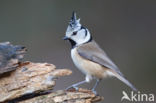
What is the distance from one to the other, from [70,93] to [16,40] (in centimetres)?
409

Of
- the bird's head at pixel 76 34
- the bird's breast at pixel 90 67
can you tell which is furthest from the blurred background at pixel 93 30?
the bird's breast at pixel 90 67

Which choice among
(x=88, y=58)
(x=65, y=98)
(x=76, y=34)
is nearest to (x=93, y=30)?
(x=76, y=34)

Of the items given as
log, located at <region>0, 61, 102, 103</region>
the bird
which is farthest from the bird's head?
log, located at <region>0, 61, 102, 103</region>

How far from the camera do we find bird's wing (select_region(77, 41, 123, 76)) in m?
3.38

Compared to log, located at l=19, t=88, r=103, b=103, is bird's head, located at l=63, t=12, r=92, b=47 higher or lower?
higher

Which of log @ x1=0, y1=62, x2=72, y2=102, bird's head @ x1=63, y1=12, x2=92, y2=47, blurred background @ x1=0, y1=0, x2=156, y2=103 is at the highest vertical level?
blurred background @ x1=0, y1=0, x2=156, y2=103

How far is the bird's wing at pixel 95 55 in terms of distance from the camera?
11.1ft

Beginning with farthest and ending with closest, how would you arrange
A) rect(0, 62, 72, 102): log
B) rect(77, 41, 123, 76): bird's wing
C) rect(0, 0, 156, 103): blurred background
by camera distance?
rect(0, 0, 156, 103): blurred background < rect(77, 41, 123, 76): bird's wing < rect(0, 62, 72, 102): log

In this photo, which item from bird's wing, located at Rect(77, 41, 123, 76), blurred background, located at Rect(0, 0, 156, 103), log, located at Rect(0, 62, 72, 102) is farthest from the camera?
blurred background, located at Rect(0, 0, 156, 103)

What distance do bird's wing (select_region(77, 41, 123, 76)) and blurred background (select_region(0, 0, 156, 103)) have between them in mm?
2465

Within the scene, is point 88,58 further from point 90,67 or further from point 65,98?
point 65,98

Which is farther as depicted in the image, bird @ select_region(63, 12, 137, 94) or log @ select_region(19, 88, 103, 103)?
bird @ select_region(63, 12, 137, 94)

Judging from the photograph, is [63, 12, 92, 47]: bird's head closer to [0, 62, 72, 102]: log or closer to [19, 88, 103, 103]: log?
[0, 62, 72, 102]: log

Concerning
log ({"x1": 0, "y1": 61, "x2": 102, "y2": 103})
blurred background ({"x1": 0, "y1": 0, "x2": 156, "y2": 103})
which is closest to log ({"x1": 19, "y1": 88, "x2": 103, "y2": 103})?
log ({"x1": 0, "y1": 61, "x2": 102, "y2": 103})
